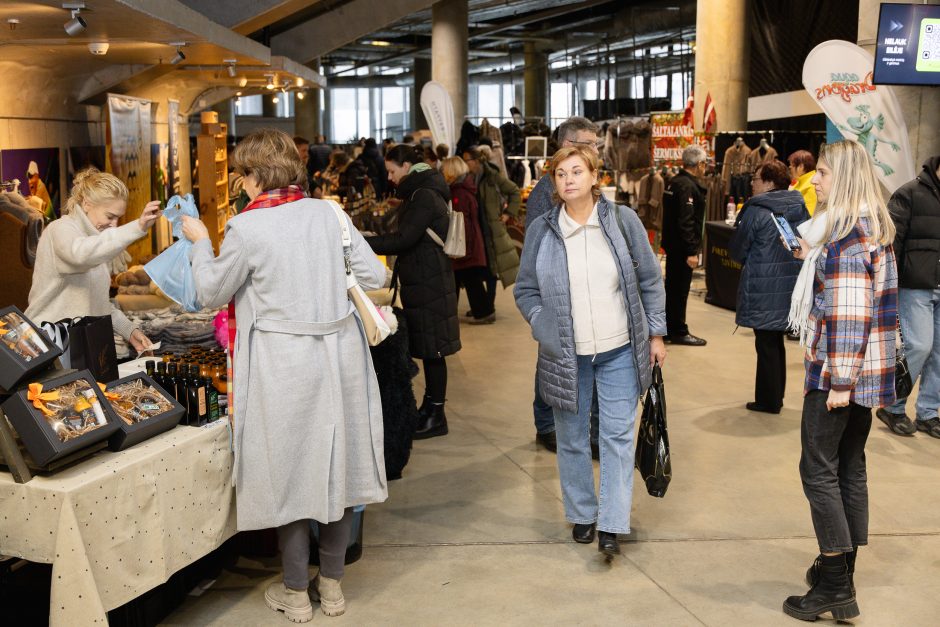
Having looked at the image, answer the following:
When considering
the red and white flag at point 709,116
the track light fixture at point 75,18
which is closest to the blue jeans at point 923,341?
the track light fixture at point 75,18

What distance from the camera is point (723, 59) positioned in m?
14.2

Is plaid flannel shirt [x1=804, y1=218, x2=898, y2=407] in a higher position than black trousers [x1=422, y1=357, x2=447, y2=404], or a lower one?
higher


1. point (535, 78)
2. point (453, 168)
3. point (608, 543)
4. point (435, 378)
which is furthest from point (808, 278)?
point (535, 78)

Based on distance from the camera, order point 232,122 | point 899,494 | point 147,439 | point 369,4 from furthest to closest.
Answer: point 232,122 < point 369,4 < point 899,494 < point 147,439

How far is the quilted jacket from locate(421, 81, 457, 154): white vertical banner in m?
9.71

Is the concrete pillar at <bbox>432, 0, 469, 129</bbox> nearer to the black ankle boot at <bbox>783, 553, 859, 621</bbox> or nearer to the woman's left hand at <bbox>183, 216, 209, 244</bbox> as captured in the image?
the woman's left hand at <bbox>183, 216, 209, 244</bbox>

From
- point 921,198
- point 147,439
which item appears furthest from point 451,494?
point 921,198

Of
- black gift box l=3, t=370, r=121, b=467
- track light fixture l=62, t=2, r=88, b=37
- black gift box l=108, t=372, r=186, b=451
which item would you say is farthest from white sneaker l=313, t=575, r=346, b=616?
track light fixture l=62, t=2, r=88, b=37

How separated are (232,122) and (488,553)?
1175 inches

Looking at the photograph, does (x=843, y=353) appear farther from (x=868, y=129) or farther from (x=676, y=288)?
(x=868, y=129)

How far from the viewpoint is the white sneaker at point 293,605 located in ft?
11.3

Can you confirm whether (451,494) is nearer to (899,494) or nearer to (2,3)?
(899,494)

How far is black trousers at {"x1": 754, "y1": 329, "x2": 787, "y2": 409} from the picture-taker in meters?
6.12

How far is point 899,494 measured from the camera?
4.77 meters
